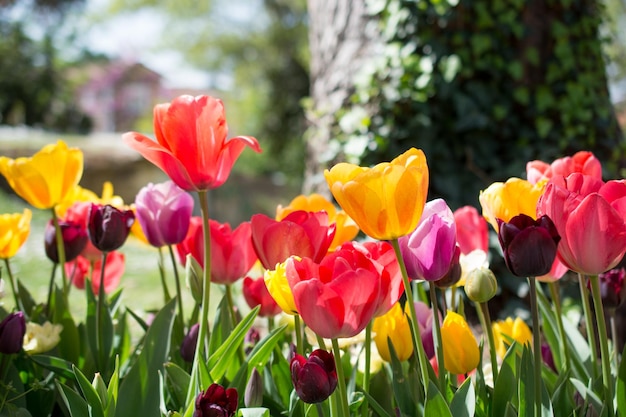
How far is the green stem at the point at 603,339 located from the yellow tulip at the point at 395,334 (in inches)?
11.4

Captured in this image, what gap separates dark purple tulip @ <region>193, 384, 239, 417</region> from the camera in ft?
2.51

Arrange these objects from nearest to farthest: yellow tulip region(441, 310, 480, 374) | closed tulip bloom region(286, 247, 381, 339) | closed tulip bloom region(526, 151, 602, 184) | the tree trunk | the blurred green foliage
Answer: closed tulip bloom region(286, 247, 381, 339) < yellow tulip region(441, 310, 480, 374) < closed tulip bloom region(526, 151, 602, 184) < the blurred green foliage < the tree trunk

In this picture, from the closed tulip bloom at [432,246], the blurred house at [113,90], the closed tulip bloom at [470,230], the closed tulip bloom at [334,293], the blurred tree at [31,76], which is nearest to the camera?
the closed tulip bloom at [334,293]

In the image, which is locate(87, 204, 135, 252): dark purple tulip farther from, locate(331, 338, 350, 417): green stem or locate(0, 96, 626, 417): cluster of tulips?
locate(331, 338, 350, 417): green stem

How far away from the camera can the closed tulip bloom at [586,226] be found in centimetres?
80

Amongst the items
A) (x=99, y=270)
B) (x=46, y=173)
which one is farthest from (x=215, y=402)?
(x=99, y=270)

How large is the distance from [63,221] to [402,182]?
2.72ft

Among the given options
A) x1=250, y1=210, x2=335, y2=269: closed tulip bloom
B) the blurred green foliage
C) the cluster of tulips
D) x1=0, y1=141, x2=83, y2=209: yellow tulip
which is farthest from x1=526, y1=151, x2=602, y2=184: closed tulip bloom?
the blurred green foliage

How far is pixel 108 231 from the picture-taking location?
1132mm

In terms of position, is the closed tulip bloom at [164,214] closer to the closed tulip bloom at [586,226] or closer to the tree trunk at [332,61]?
the closed tulip bloom at [586,226]

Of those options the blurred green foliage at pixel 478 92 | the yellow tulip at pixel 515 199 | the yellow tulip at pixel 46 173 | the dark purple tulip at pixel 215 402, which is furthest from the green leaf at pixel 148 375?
the blurred green foliage at pixel 478 92

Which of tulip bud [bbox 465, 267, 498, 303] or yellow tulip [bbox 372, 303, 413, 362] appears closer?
tulip bud [bbox 465, 267, 498, 303]

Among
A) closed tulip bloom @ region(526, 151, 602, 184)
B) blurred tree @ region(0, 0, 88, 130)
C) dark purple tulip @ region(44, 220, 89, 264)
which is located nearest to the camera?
closed tulip bloom @ region(526, 151, 602, 184)

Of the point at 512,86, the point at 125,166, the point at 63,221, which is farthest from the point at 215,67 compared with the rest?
the point at 63,221
